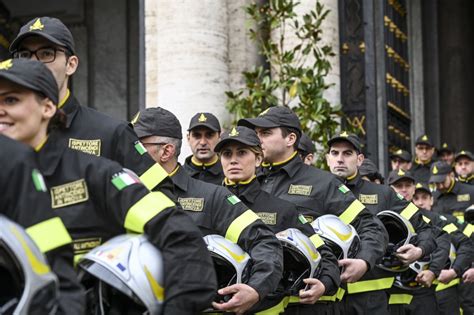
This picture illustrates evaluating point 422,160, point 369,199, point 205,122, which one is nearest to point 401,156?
point 422,160

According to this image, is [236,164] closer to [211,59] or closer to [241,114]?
[241,114]

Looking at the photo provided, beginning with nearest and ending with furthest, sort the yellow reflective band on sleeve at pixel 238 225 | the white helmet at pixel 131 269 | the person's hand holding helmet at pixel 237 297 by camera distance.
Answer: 1. the white helmet at pixel 131 269
2. the person's hand holding helmet at pixel 237 297
3. the yellow reflective band on sleeve at pixel 238 225

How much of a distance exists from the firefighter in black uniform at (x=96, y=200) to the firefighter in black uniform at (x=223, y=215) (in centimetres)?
162

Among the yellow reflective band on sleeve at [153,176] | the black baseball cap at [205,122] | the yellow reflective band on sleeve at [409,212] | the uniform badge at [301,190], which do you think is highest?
the black baseball cap at [205,122]

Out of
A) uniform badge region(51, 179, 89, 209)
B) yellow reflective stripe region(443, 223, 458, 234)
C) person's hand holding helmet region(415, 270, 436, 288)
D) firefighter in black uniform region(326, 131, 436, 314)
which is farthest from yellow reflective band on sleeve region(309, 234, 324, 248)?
yellow reflective stripe region(443, 223, 458, 234)

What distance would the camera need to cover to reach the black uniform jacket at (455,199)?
15.1 m

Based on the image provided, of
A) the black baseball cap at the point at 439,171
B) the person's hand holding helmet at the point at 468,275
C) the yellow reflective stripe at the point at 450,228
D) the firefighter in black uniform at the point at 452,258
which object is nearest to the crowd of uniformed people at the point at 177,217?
the firefighter in black uniform at the point at 452,258

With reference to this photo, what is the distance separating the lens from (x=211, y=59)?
13812 mm

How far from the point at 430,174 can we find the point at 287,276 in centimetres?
860

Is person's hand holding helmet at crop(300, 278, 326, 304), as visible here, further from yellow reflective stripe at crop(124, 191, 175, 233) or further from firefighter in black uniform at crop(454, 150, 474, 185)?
firefighter in black uniform at crop(454, 150, 474, 185)

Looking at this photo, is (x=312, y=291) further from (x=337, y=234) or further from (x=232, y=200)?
(x=232, y=200)

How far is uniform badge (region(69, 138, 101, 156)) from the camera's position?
220 inches

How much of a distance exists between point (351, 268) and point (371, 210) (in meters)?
1.97

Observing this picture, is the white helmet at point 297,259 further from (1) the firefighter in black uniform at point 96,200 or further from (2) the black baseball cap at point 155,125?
(1) the firefighter in black uniform at point 96,200
